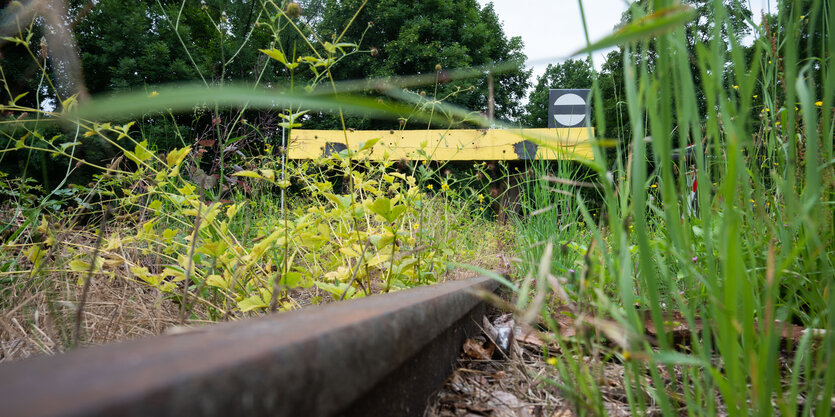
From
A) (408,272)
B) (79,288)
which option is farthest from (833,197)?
(79,288)

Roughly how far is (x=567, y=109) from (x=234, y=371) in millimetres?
4086

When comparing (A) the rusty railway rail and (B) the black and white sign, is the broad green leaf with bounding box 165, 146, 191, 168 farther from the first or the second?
(B) the black and white sign

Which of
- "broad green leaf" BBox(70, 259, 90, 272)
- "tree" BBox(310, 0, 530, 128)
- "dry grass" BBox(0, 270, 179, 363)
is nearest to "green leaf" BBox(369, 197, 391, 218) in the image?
"dry grass" BBox(0, 270, 179, 363)

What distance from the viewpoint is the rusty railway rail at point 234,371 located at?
0.77ft

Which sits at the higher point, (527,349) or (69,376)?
(69,376)

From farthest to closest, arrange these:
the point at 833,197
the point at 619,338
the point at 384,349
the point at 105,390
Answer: the point at 833,197
the point at 384,349
the point at 619,338
the point at 105,390

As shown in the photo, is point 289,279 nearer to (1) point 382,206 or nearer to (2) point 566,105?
(1) point 382,206

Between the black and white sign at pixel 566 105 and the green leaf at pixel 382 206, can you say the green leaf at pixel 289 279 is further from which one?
the black and white sign at pixel 566 105

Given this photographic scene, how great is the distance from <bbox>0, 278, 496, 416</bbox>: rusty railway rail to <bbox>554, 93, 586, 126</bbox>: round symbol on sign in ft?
11.7

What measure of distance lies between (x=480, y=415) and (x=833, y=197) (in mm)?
1086

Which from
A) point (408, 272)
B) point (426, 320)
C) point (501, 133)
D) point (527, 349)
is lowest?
point (527, 349)

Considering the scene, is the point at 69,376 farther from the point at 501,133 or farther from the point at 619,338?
the point at 501,133

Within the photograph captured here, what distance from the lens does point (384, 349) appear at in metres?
0.52

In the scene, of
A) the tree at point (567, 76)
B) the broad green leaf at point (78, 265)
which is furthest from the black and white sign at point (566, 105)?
the broad green leaf at point (78, 265)
